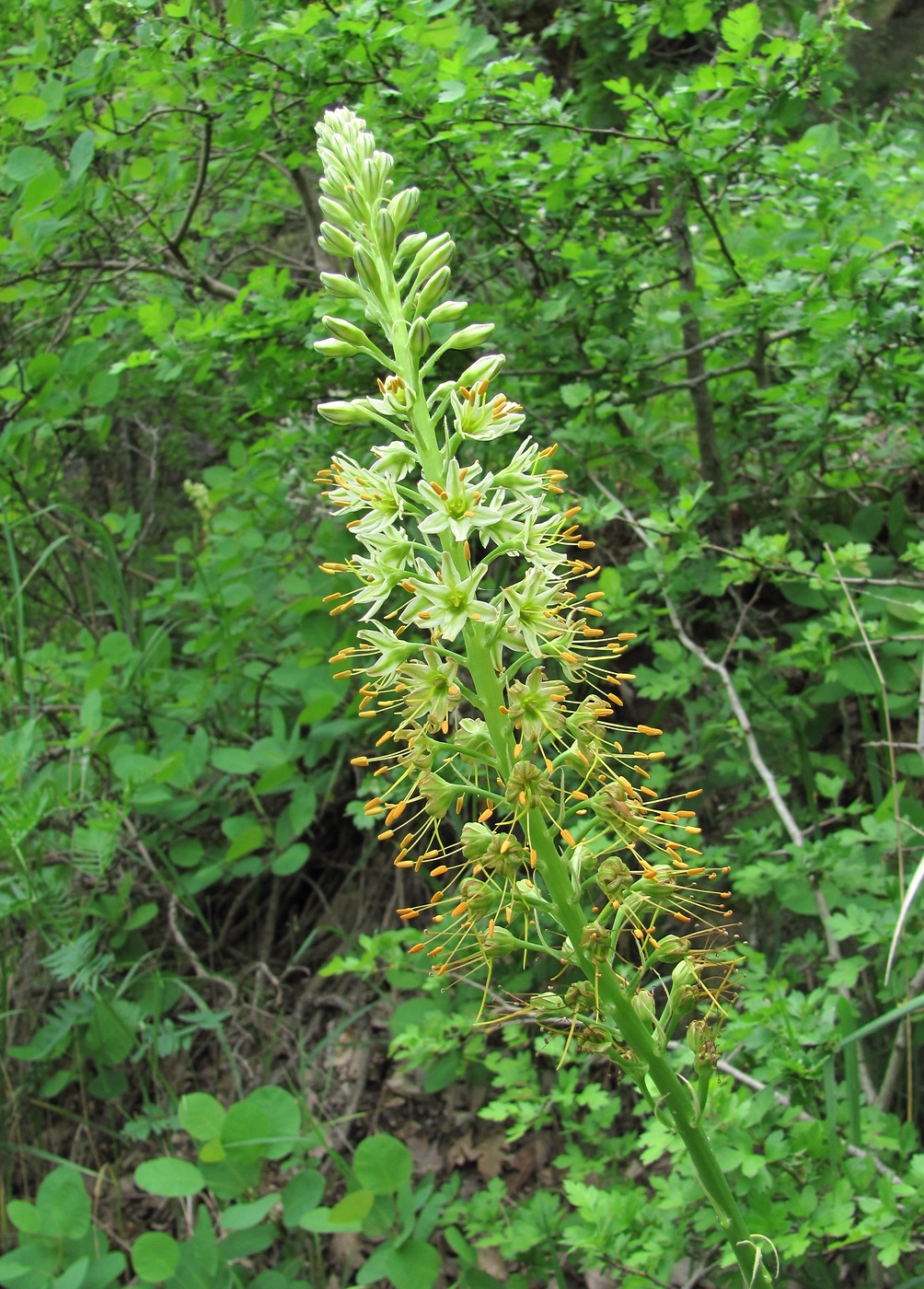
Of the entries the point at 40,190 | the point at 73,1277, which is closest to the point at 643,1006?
the point at 73,1277

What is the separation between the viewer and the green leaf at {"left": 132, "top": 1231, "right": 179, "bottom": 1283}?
2.84 m

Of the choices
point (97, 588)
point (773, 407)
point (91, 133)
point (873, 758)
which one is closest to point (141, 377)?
point (97, 588)

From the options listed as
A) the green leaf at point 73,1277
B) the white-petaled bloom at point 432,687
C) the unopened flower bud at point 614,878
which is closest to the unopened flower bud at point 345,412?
the white-petaled bloom at point 432,687

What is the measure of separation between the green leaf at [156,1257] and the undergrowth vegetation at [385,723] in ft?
0.04

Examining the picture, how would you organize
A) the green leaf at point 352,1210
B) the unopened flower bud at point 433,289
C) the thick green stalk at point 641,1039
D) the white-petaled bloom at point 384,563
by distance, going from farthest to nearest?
the green leaf at point 352,1210, the unopened flower bud at point 433,289, the white-petaled bloom at point 384,563, the thick green stalk at point 641,1039

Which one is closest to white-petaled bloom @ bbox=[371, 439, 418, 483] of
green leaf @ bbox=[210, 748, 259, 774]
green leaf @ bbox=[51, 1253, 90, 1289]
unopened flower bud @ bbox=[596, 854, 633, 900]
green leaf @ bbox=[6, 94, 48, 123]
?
unopened flower bud @ bbox=[596, 854, 633, 900]

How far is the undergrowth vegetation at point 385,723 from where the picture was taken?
112 inches

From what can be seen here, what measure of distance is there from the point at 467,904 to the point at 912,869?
1.84 meters

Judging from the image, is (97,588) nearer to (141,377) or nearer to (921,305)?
(141,377)

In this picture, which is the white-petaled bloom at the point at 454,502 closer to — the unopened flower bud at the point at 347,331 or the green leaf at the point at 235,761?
the unopened flower bud at the point at 347,331

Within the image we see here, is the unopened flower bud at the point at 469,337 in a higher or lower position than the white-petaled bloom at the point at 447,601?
higher

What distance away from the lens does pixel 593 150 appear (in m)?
3.60

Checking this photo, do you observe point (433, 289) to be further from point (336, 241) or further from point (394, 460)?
point (394, 460)

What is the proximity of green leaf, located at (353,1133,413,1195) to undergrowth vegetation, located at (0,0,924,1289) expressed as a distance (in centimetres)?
1
